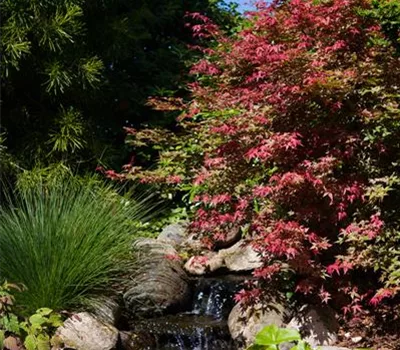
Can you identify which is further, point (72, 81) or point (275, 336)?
point (72, 81)

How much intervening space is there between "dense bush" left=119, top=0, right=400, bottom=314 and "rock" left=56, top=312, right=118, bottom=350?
41.5 inches

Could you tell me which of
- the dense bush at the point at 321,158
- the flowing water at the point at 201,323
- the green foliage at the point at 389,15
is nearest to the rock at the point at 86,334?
the flowing water at the point at 201,323

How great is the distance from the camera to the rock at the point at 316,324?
414cm

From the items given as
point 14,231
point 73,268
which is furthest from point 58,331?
point 14,231

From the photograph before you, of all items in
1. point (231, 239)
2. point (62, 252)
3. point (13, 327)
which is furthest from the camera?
point (231, 239)

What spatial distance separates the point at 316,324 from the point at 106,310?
1638 millimetres

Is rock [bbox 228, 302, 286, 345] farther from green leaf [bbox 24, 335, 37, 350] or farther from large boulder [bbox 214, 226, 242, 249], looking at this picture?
green leaf [bbox 24, 335, 37, 350]

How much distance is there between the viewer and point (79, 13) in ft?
21.3

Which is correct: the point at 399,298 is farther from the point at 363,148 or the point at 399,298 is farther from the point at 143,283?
the point at 143,283

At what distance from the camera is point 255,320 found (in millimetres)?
4359

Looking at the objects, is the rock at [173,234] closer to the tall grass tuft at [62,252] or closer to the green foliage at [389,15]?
the tall grass tuft at [62,252]

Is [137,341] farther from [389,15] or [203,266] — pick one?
[389,15]

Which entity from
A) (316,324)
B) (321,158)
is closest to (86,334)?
(316,324)

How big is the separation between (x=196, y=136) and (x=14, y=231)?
2.59 m
